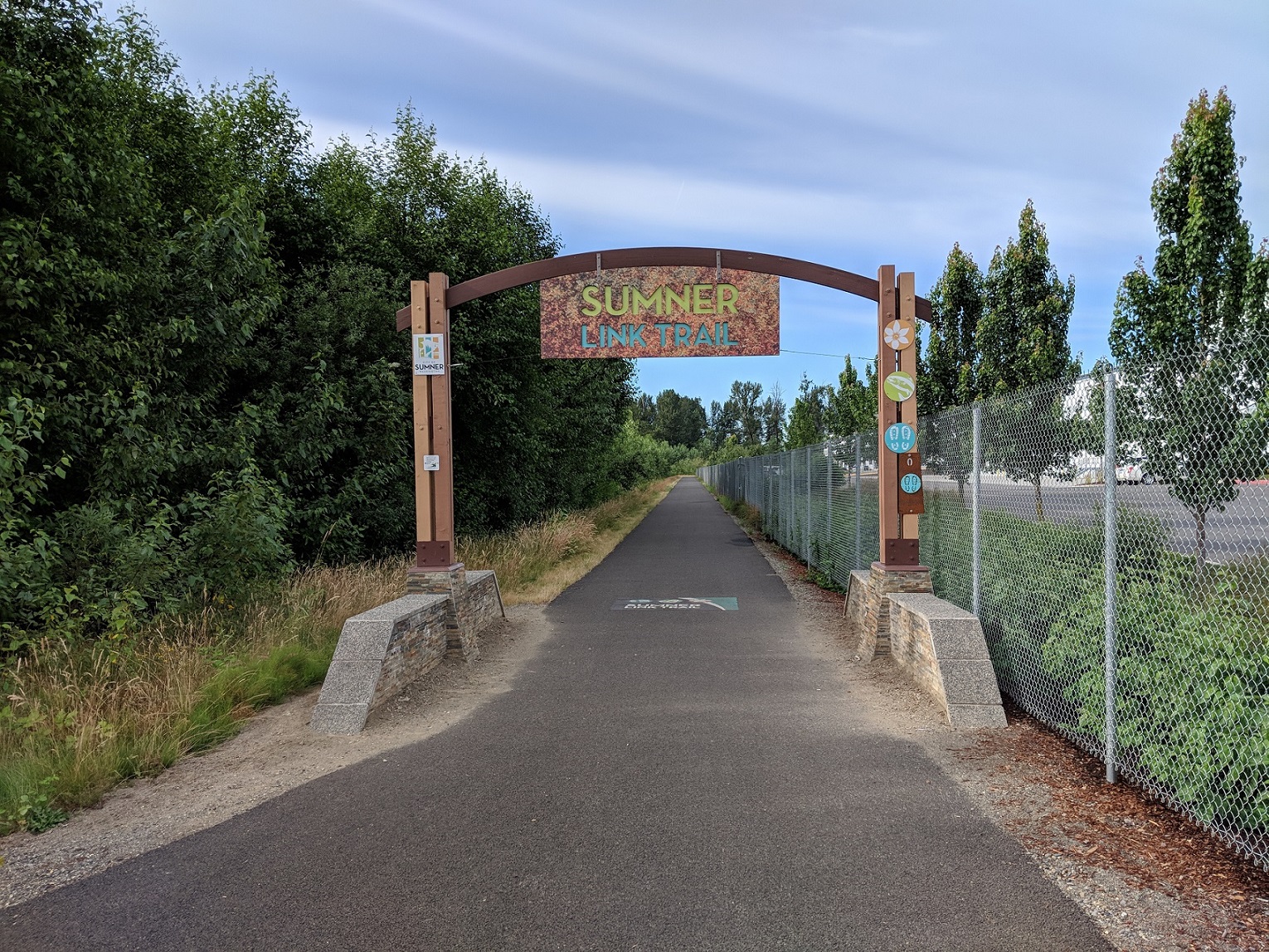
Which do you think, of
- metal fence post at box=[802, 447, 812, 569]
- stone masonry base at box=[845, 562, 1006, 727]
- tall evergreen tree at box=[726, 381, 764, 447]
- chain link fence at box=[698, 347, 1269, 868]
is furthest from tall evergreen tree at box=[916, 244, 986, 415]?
tall evergreen tree at box=[726, 381, 764, 447]

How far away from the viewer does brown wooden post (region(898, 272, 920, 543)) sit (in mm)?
7547

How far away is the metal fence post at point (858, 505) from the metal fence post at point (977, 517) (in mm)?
3480

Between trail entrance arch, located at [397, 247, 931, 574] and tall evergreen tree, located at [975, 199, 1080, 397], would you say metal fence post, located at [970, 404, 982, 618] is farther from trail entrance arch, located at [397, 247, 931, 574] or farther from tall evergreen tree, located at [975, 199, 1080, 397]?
tall evergreen tree, located at [975, 199, 1080, 397]

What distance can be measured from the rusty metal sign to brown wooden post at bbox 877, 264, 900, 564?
1076 millimetres

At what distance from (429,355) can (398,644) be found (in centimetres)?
326

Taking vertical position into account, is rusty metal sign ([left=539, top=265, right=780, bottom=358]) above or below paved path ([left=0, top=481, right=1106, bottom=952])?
above

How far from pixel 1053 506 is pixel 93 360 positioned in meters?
8.85

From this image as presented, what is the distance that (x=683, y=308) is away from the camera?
8273 millimetres

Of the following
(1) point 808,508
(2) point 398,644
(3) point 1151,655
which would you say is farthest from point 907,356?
(1) point 808,508

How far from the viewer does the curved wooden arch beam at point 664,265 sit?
26.7 feet

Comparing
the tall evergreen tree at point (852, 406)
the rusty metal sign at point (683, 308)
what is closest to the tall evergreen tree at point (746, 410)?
the tall evergreen tree at point (852, 406)

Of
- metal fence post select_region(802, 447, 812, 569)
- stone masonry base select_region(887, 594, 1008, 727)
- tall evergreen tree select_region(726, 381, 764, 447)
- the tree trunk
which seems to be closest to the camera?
the tree trunk

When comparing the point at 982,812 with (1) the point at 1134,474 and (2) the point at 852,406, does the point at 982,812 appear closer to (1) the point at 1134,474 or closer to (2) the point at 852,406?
(1) the point at 1134,474

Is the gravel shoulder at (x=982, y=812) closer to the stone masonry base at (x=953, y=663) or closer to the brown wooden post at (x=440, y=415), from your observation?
the stone masonry base at (x=953, y=663)
